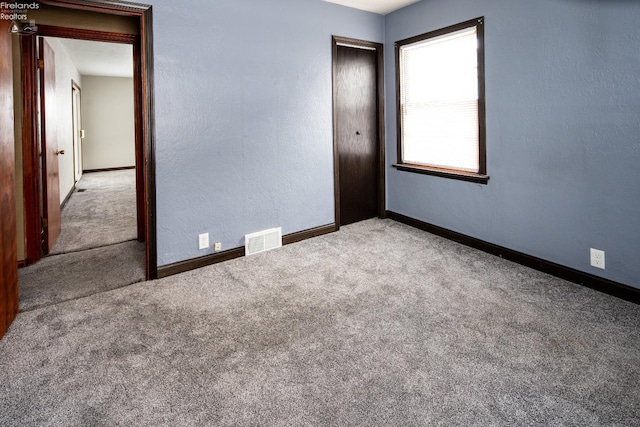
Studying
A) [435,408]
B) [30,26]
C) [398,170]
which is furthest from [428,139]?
[30,26]

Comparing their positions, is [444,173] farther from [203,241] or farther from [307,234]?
[203,241]

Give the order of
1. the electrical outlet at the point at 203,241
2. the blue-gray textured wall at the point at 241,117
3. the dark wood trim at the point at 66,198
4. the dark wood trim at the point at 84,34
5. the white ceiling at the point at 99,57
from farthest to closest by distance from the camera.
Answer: the white ceiling at the point at 99,57 < the dark wood trim at the point at 66,198 < the electrical outlet at the point at 203,241 < the dark wood trim at the point at 84,34 < the blue-gray textured wall at the point at 241,117

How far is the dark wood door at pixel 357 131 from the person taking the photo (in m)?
4.39

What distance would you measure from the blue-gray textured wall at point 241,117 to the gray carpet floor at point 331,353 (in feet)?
2.03

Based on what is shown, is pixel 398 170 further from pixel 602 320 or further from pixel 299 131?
pixel 602 320

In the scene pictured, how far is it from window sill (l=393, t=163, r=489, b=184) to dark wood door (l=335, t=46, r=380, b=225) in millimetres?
385

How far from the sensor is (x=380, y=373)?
6.21 ft

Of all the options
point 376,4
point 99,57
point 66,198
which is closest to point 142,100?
point 376,4

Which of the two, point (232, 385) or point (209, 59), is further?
point (209, 59)

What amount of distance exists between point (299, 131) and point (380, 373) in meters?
2.64

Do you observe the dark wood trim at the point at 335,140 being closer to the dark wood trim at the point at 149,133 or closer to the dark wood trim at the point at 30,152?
the dark wood trim at the point at 149,133

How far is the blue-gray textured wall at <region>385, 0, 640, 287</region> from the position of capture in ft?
8.44

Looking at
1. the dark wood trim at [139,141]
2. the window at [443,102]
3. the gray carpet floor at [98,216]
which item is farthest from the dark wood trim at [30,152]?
the window at [443,102]

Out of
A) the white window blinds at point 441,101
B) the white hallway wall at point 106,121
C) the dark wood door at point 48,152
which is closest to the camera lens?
the dark wood door at point 48,152
